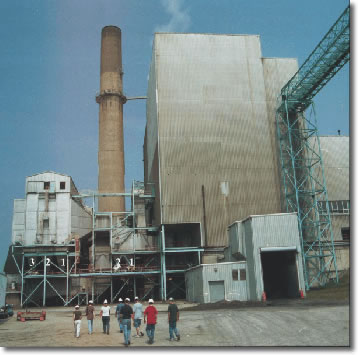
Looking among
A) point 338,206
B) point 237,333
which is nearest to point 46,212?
point 338,206

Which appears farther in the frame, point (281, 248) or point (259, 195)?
point (259, 195)

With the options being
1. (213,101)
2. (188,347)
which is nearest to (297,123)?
(213,101)

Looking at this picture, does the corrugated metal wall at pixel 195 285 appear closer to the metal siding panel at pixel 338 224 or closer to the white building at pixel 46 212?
the white building at pixel 46 212

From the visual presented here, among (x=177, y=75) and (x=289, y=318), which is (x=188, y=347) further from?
(x=177, y=75)

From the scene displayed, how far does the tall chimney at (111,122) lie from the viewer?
62906 millimetres

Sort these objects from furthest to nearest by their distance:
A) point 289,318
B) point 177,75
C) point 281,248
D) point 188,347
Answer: point 177,75 < point 281,248 < point 289,318 < point 188,347

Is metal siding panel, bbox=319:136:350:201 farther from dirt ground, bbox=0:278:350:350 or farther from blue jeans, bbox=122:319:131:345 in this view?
blue jeans, bbox=122:319:131:345

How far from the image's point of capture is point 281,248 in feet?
105

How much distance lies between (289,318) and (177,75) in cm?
3383

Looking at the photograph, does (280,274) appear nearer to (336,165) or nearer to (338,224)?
(338,224)

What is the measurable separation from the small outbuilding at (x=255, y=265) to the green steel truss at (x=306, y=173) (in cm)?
694

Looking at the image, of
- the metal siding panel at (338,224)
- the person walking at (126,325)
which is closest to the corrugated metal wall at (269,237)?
the metal siding panel at (338,224)

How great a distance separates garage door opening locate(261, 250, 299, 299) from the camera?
108ft

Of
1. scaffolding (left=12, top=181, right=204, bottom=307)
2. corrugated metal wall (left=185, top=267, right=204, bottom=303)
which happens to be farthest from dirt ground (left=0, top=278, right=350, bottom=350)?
scaffolding (left=12, top=181, right=204, bottom=307)
